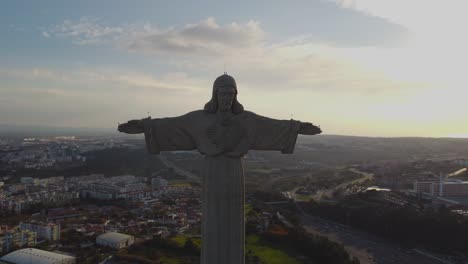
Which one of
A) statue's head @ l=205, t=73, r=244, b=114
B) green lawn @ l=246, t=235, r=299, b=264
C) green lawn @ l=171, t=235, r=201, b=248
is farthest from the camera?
green lawn @ l=171, t=235, r=201, b=248

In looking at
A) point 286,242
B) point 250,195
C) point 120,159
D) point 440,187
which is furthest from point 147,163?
point 286,242

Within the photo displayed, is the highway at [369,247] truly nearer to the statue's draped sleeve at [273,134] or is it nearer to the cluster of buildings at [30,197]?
the statue's draped sleeve at [273,134]

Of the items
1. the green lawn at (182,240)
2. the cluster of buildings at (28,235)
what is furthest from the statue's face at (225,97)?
the cluster of buildings at (28,235)

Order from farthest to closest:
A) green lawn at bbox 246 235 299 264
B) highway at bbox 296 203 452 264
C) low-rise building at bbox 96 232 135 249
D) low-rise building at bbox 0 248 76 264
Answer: low-rise building at bbox 96 232 135 249 → highway at bbox 296 203 452 264 → green lawn at bbox 246 235 299 264 → low-rise building at bbox 0 248 76 264

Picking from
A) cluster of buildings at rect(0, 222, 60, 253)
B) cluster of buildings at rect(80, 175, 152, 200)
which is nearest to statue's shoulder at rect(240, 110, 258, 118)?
cluster of buildings at rect(0, 222, 60, 253)

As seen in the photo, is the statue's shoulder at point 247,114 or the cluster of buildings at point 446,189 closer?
the statue's shoulder at point 247,114

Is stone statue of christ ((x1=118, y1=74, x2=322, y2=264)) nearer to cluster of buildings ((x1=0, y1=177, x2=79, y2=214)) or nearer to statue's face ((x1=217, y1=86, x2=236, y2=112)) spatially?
statue's face ((x1=217, y1=86, x2=236, y2=112))

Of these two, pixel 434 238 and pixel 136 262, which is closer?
pixel 136 262

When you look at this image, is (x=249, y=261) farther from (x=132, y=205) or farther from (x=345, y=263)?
(x=132, y=205)

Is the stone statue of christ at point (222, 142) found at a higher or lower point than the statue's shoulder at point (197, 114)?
lower
